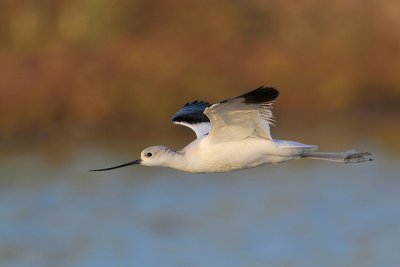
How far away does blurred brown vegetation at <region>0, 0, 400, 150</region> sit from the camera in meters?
20.6

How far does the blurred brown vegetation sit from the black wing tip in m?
10.0

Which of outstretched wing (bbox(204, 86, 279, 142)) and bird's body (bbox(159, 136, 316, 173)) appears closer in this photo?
outstretched wing (bbox(204, 86, 279, 142))

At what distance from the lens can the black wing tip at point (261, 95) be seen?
33.0ft

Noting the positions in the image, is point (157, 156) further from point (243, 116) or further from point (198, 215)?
point (198, 215)

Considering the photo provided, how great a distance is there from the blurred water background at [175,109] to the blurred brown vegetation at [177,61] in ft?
0.07

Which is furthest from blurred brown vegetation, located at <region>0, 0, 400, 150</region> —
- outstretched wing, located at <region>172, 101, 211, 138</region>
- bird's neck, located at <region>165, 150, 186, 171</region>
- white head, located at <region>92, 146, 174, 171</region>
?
bird's neck, located at <region>165, 150, 186, 171</region>

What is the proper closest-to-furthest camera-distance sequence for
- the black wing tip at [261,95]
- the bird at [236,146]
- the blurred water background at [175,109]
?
the black wing tip at [261,95]
the bird at [236,146]
the blurred water background at [175,109]

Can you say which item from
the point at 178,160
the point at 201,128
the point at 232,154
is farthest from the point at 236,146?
the point at 201,128

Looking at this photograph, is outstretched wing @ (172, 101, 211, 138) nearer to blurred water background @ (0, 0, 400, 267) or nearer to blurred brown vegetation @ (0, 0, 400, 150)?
blurred water background @ (0, 0, 400, 267)

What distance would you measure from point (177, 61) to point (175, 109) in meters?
0.87

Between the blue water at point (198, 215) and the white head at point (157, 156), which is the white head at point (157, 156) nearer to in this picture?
the white head at point (157, 156)

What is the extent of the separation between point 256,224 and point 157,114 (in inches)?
145

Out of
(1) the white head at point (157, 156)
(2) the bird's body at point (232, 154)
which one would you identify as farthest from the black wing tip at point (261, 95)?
(1) the white head at point (157, 156)

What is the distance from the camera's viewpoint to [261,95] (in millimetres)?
10133
